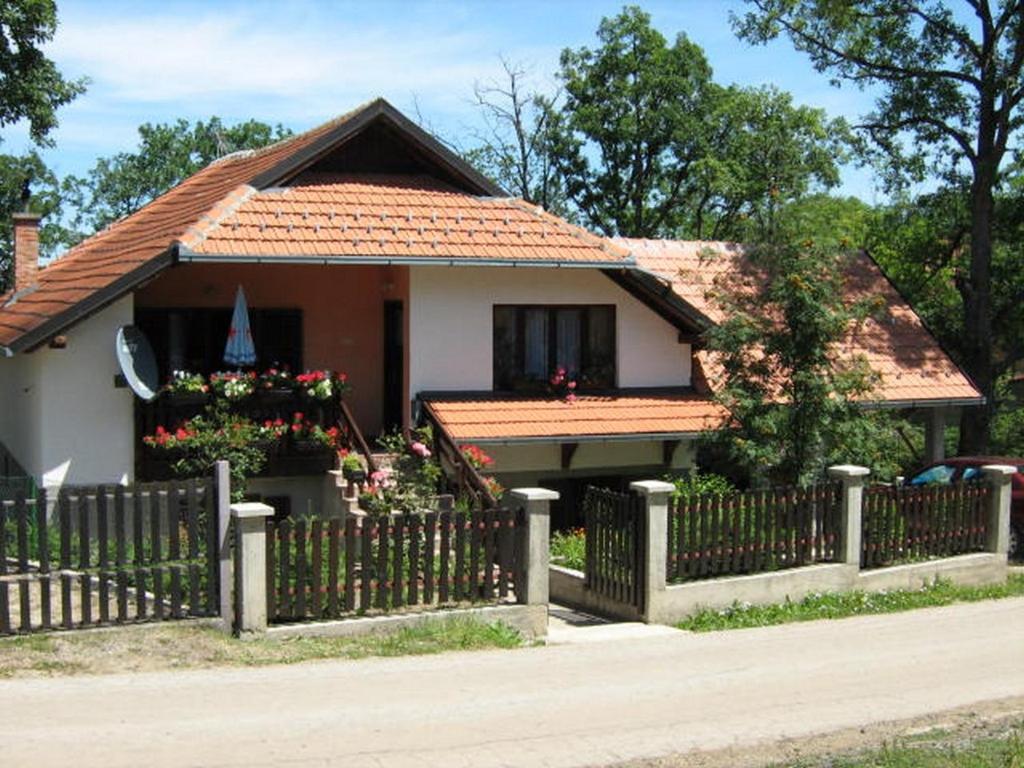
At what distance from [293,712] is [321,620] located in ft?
9.04

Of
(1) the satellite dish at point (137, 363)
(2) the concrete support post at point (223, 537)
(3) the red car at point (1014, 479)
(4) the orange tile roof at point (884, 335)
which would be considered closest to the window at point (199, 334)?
(1) the satellite dish at point (137, 363)

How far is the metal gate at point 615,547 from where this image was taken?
532 inches

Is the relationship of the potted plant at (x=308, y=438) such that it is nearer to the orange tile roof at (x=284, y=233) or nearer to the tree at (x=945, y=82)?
the orange tile roof at (x=284, y=233)

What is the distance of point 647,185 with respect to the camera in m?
38.6

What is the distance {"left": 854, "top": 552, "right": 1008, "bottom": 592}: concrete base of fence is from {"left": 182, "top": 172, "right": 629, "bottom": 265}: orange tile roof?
6.05 metres

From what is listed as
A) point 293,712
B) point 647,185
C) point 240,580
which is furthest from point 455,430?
point 647,185

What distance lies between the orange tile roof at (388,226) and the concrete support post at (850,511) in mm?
5035

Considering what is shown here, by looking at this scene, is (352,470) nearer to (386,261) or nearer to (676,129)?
(386,261)

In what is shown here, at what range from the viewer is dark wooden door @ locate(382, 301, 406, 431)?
1872 centimetres

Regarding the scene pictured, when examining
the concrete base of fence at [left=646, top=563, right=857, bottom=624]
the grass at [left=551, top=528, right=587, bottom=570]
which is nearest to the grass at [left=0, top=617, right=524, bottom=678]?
the concrete base of fence at [left=646, top=563, right=857, bottom=624]

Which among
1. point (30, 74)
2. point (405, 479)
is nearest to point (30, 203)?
point (30, 74)

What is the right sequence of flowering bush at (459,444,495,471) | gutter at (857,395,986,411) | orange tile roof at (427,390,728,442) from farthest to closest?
gutter at (857,395,986,411) → orange tile roof at (427,390,728,442) → flowering bush at (459,444,495,471)

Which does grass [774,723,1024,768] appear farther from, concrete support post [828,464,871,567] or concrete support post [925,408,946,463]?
concrete support post [925,408,946,463]

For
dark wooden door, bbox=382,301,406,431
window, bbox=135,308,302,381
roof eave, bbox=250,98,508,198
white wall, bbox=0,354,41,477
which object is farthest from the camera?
dark wooden door, bbox=382,301,406,431
